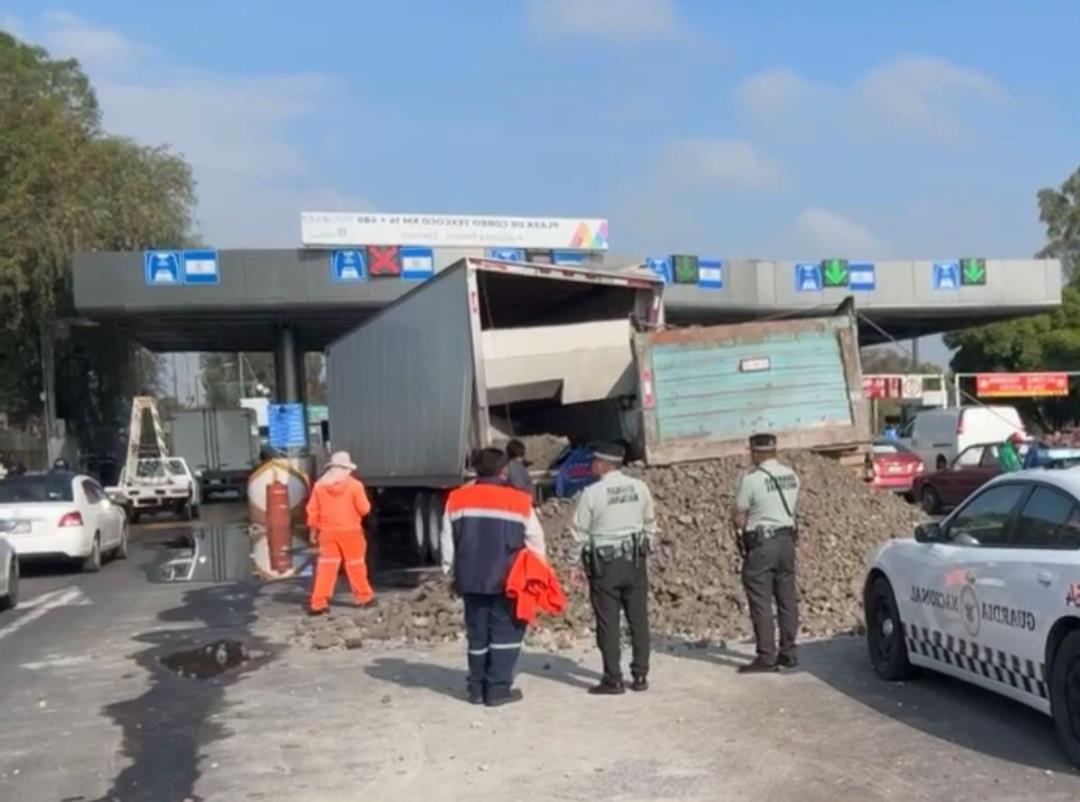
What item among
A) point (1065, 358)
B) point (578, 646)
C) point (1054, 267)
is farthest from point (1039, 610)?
point (1065, 358)

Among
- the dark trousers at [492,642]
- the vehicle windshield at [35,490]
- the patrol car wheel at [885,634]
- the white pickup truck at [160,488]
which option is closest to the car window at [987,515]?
the patrol car wheel at [885,634]

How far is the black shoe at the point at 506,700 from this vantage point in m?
8.16

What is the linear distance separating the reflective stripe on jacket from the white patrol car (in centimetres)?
249

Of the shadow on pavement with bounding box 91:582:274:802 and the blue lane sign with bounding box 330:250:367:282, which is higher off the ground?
the blue lane sign with bounding box 330:250:367:282

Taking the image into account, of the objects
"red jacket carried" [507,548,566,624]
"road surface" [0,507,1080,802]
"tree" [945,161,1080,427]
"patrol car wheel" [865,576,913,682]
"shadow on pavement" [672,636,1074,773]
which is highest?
"tree" [945,161,1080,427]

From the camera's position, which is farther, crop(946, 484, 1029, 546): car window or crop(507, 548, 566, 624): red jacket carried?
crop(507, 548, 566, 624): red jacket carried

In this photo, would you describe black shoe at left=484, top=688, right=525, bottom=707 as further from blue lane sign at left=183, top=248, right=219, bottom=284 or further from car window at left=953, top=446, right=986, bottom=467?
blue lane sign at left=183, top=248, right=219, bottom=284

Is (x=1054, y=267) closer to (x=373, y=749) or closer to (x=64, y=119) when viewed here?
(x=64, y=119)

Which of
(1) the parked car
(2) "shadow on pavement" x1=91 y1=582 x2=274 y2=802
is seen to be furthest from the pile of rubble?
(1) the parked car

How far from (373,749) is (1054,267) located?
3990 centimetres

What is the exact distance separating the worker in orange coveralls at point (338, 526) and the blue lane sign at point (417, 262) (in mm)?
22787

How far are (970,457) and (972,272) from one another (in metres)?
17.3

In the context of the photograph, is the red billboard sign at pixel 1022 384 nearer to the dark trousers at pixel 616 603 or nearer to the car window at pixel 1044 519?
the dark trousers at pixel 616 603

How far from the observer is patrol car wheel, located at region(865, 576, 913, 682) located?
8.27 metres
